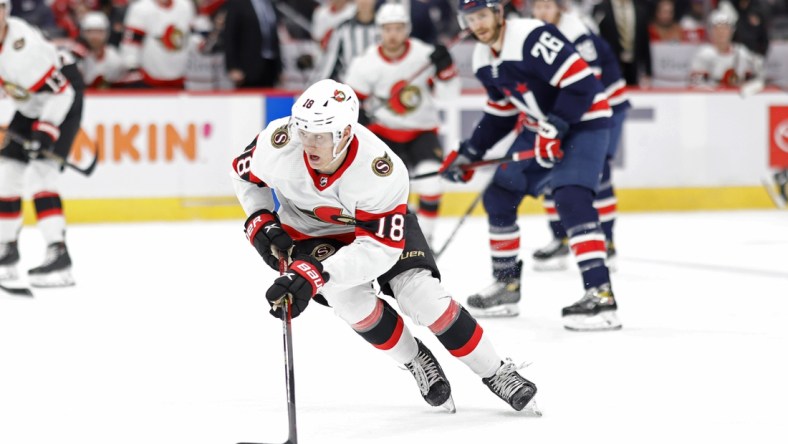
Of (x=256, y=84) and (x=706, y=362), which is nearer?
(x=706, y=362)

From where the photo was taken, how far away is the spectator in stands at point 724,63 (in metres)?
9.07

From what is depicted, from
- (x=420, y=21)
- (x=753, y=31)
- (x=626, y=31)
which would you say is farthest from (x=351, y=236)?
(x=753, y=31)

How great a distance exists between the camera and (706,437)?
2.78 m

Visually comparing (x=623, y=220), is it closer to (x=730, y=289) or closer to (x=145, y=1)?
(x=730, y=289)

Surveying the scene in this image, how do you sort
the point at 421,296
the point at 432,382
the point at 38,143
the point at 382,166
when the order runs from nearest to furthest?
the point at 382,166, the point at 421,296, the point at 432,382, the point at 38,143

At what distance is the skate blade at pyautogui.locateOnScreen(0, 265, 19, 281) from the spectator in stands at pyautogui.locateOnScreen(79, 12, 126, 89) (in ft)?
10.1

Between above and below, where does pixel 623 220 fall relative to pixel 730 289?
below

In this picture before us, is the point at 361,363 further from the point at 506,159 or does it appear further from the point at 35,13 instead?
the point at 35,13

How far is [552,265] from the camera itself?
19.5 ft

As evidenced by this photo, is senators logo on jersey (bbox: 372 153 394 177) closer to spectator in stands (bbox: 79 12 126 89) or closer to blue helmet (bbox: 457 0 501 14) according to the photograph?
blue helmet (bbox: 457 0 501 14)

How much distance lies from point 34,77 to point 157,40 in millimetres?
3291

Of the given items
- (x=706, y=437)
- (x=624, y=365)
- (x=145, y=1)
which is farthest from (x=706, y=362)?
(x=145, y=1)

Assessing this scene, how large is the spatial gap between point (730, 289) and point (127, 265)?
2874 millimetres

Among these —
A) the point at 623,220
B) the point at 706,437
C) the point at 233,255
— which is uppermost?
the point at 706,437
